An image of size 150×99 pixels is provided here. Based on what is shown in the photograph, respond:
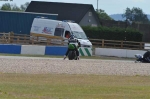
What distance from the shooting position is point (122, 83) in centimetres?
1833

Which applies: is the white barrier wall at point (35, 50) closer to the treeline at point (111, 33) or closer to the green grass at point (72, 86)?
the green grass at point (72, 86)

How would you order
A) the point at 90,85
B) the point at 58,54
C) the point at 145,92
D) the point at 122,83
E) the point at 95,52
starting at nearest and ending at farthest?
the point at 145,92, the point at 90,85, the point at 122,83, the point at 58,54, the point at 95,52

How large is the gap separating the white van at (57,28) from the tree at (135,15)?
5952cm

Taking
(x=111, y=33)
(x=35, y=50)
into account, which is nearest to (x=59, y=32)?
(x=35, y=50)

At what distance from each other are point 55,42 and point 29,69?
88.4ft

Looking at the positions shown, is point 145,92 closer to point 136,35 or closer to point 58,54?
point 58,54

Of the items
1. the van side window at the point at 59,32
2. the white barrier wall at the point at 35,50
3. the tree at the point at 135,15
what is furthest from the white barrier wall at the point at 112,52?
the tree at the point at 135,15

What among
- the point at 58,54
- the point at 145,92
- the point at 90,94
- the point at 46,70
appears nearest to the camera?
the point at 90,94

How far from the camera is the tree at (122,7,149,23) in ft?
369

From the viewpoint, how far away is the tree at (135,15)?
369 ft

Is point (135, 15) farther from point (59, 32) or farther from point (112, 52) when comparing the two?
point (112, 52)

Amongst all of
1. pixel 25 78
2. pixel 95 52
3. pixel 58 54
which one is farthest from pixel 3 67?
pixel 95 52

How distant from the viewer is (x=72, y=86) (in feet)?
54.1

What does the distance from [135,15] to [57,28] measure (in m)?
72.0
